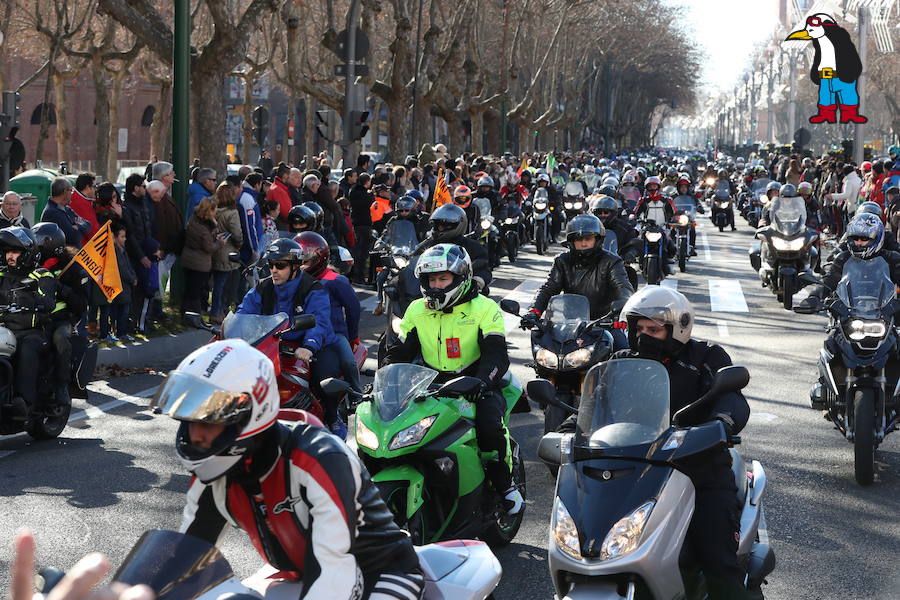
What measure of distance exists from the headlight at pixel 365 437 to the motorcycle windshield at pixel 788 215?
14633mm

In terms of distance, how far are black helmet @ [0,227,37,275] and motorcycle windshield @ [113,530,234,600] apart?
6.49 metres

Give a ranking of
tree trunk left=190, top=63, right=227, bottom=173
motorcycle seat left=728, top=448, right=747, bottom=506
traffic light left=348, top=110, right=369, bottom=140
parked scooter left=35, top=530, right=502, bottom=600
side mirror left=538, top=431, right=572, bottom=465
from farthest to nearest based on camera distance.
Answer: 1. traffic light left=348, top=110, right=369, bottom=140
2. tree trunk left=190, top=63, right=227, bottom=173
3. motorcycle seat left=728, top=448, right=747, bottom=506
4. side mirror left=538, top=431, right=572, bottom=465
5. parked scooter left=35, top=530, right=502, bottom=600

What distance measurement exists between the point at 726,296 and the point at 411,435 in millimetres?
14870

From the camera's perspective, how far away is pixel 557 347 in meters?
9.30

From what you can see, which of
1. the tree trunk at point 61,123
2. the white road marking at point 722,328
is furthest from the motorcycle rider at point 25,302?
the tree trunk at point 61,123

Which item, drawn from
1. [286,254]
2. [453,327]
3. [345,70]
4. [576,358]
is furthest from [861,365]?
[345,70]

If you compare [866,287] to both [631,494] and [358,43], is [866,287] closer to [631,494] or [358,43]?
[631,494]

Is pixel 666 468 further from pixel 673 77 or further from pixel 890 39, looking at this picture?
pixel 673 77

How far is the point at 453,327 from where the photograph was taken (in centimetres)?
732

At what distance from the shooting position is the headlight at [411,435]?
6.08m

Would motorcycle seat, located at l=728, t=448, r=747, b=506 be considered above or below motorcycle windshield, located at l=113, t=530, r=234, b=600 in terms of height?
below

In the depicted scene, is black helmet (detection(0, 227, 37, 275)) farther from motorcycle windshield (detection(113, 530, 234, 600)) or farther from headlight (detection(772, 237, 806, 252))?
headlight (detection(772, 237, 806, 252))

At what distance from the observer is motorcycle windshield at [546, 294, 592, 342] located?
940 cm

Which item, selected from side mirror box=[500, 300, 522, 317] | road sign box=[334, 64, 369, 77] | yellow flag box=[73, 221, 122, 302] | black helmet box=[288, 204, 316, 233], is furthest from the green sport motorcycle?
road sign box=[334, 64, 369, 77]
